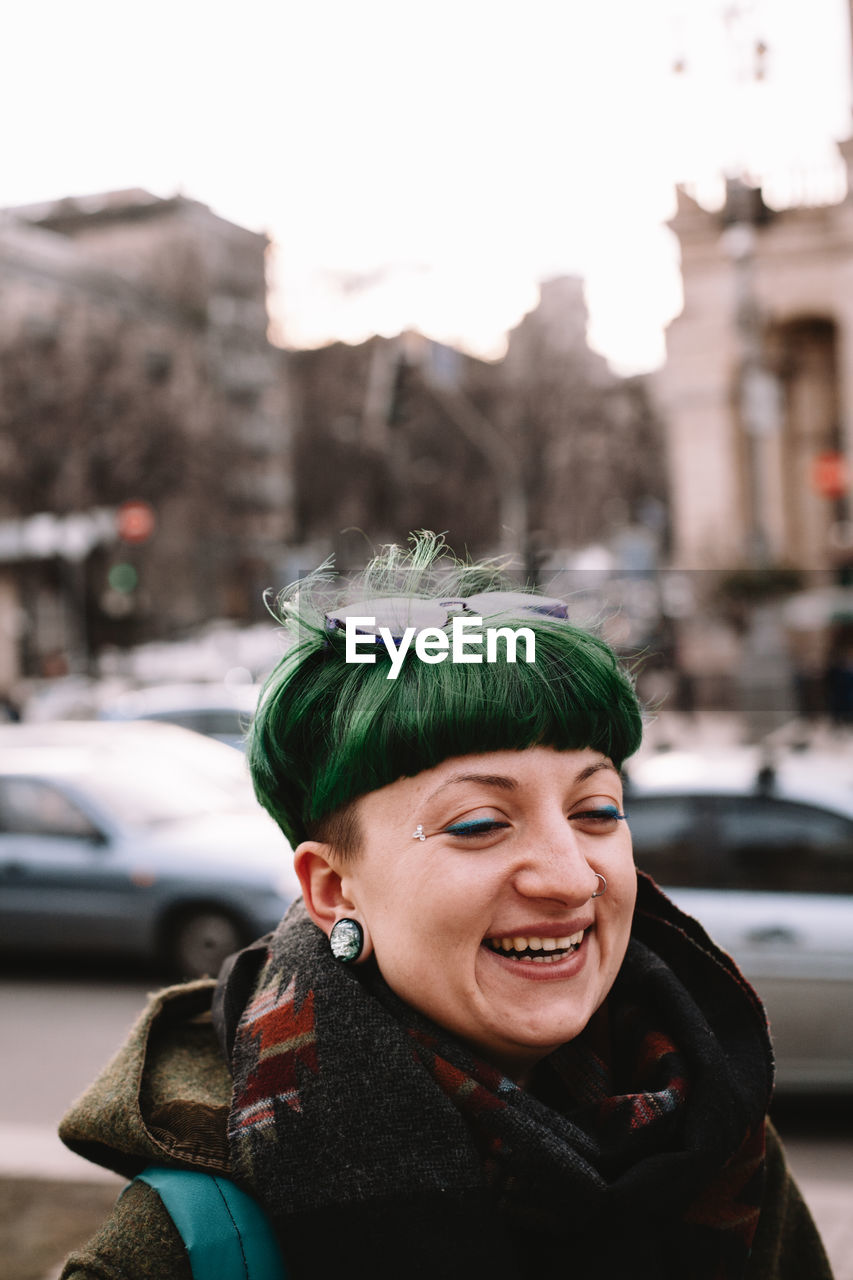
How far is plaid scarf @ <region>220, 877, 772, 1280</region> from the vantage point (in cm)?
133

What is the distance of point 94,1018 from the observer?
7992 millimetres

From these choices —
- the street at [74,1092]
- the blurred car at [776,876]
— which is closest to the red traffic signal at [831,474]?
the blurred car at [776,876]

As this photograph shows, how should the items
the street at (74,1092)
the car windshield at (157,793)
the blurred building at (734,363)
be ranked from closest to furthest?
the street at (74,1092)
the car windshield at (157,793)
the blurred building at (734,363)

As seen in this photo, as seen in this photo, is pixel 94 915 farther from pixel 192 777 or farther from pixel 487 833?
pixel 487 833

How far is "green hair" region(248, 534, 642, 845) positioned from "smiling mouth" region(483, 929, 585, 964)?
0.21m

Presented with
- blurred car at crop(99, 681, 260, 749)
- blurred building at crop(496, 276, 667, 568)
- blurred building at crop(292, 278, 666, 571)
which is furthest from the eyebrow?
blurred building at crop(496, 276, 667, 568)

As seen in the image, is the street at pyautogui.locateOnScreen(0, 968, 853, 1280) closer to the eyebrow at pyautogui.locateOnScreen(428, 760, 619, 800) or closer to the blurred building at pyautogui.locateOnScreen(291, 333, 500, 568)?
the eyebrow at pyautogui.locateOnScreen(428, 760, 619, 800)

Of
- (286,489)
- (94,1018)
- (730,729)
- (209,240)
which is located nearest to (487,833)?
(94,1018)

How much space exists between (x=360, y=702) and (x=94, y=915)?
783 centimetres

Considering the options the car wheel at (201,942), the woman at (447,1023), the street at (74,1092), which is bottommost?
the street at (74,1092)

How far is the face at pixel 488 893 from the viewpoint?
140cm

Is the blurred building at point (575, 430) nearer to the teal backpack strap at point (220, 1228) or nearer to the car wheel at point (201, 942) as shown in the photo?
the car wheel at point (201, 942)

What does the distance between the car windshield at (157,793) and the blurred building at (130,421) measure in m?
24.9

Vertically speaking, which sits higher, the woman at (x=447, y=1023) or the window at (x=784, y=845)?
the woman at (x=447, y=1023)
